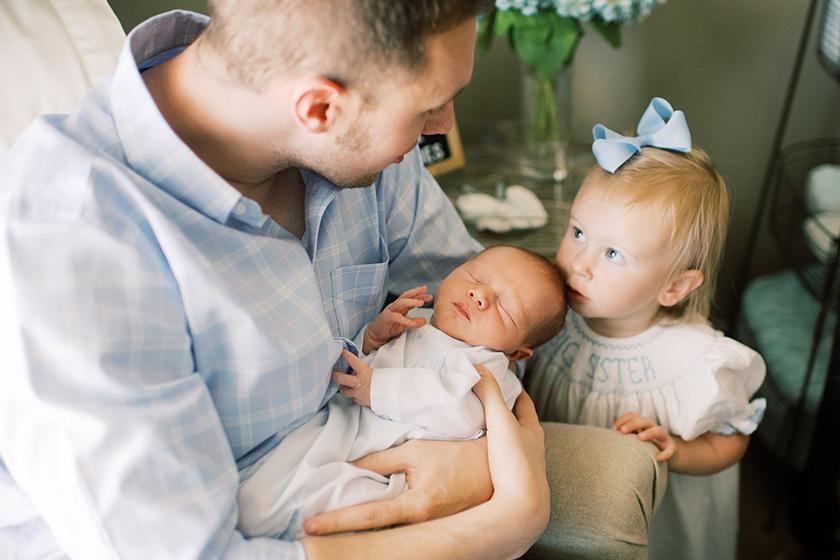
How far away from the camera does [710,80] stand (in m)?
2.13

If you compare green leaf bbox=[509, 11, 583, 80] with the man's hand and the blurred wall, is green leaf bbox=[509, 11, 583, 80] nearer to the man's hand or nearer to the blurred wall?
the blurred wall

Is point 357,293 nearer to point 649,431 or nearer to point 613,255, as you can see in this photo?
point 613,255

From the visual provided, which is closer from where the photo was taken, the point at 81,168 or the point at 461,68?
the point at 81,168

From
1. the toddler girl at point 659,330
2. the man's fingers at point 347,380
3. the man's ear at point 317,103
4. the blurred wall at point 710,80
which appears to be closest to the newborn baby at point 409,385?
the man's fingers at point 347,380

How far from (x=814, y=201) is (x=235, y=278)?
4.98 feet

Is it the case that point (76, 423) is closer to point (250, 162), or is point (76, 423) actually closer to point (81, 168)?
point (81, 168)

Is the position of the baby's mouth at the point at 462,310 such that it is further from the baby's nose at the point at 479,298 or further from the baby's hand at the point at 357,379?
the baby's hand at the point at 357,379

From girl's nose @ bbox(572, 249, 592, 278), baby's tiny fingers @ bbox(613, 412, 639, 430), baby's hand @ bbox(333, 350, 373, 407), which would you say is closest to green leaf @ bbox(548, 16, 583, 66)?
girl's nose @ bbox(572, 249, 592, 278)

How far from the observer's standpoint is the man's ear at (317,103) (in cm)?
96

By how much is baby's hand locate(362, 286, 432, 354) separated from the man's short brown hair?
398mm

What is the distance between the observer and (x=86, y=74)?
4.22ft

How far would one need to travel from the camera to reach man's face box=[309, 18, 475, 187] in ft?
3.23

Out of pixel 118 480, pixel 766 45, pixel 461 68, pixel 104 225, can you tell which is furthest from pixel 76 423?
pixel 766 45

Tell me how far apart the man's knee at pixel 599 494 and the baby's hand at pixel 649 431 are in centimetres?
3
